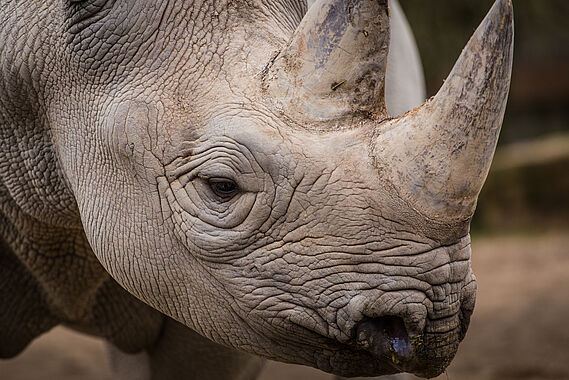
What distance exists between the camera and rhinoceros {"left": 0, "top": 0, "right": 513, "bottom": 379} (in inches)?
93.7

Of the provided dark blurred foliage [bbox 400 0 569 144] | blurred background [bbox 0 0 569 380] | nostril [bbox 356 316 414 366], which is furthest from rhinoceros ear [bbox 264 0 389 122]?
dark blurred foliage [bbox 400 0 569 144]

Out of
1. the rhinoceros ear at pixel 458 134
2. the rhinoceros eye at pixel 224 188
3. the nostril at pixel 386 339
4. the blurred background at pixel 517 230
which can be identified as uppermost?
the blurred background at pixel 517 230

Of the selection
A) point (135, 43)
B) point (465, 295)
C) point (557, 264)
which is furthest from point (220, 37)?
point (557, 264)

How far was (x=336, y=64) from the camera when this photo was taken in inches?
99.4

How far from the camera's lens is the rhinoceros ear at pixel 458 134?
90.7 inches

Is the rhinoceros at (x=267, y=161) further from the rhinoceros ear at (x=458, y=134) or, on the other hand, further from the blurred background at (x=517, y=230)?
the blurred background at (x=517, y=230)

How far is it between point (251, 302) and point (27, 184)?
39.5 inches

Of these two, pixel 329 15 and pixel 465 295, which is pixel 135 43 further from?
pixel 465 295

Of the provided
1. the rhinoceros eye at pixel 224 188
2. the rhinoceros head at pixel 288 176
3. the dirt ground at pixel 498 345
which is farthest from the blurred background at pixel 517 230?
the rhinoceros eye at pixel 224 188

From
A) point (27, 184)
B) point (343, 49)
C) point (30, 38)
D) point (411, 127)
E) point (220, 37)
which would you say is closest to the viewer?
point (411, 127)

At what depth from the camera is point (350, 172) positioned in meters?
2.41

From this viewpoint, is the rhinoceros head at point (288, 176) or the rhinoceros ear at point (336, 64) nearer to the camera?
the rhinoceros head at point (288, 176)

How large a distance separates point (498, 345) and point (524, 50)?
708cm

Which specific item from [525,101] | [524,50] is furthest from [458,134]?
[524,50]
